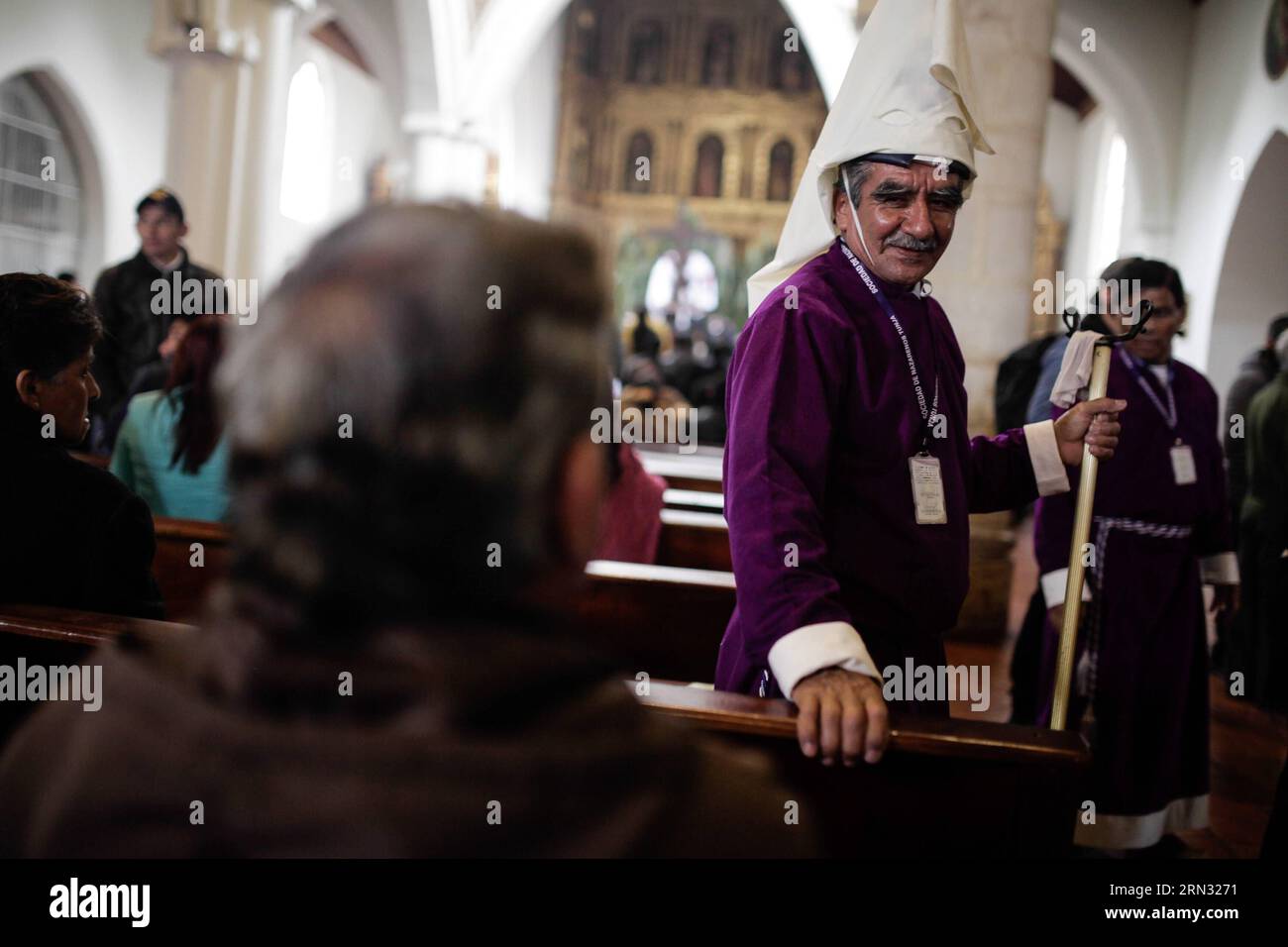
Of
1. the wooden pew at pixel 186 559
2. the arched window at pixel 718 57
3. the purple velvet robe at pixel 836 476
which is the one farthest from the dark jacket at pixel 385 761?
the arched window at pixel 718 57

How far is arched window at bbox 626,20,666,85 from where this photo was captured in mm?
24609

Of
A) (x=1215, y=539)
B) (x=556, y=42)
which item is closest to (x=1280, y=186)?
(x=1215, y=539)

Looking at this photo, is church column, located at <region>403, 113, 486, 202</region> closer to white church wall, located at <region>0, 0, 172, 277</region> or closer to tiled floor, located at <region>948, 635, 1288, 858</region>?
white church wall, located at <region>0, 0, 172, 277</region>

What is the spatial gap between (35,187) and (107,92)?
132cm

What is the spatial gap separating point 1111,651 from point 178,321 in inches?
145

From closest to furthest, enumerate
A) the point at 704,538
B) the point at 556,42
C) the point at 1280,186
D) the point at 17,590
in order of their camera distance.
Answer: the point at 17,590 < the point at 704,538 < the point at 1280,186 < the point at 556,42

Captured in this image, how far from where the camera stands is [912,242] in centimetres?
197

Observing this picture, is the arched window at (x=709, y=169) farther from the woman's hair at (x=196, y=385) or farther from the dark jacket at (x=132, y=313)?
the woman's hair at (x=196, y=385)

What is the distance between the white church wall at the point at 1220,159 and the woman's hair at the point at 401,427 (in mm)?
A: 9873

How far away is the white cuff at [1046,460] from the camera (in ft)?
7.08

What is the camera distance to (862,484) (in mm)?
1894

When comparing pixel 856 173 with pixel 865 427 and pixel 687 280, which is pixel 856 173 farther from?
pixel 687 280
